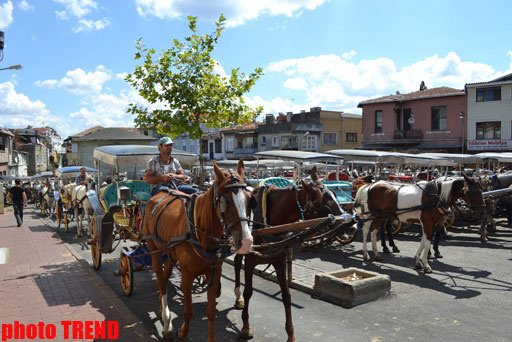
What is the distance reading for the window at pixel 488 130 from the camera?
3180cm

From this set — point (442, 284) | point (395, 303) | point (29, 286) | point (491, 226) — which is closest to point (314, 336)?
point (395, 303)

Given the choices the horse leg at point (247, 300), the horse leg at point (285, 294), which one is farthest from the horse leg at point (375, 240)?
the horse leg at point (247, 300)

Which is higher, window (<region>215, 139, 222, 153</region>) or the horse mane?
window (<region>215, 139, 222, 153</region>)

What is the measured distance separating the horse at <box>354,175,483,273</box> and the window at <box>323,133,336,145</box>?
37953mm

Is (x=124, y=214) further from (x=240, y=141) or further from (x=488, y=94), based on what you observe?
(x=240, y=141)

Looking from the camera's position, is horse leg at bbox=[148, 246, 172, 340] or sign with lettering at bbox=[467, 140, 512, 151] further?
sign with lettering at bbox=[467, 140, 512, 151]

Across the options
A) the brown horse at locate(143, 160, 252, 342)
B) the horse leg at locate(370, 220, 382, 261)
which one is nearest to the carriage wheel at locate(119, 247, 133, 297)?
the brown horse at locate(143, 160, 252, 342)

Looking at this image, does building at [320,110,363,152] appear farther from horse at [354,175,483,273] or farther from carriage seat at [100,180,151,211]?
carriage seat at [100,180,151,211]

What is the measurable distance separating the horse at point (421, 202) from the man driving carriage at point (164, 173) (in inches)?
157

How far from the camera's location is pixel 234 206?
4.00 meters

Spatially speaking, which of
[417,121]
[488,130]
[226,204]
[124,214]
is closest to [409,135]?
[417,121]

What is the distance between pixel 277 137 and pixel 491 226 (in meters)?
35.3

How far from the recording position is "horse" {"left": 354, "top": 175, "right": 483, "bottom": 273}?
8500mm

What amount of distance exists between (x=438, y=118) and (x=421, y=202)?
2959 centimetres
